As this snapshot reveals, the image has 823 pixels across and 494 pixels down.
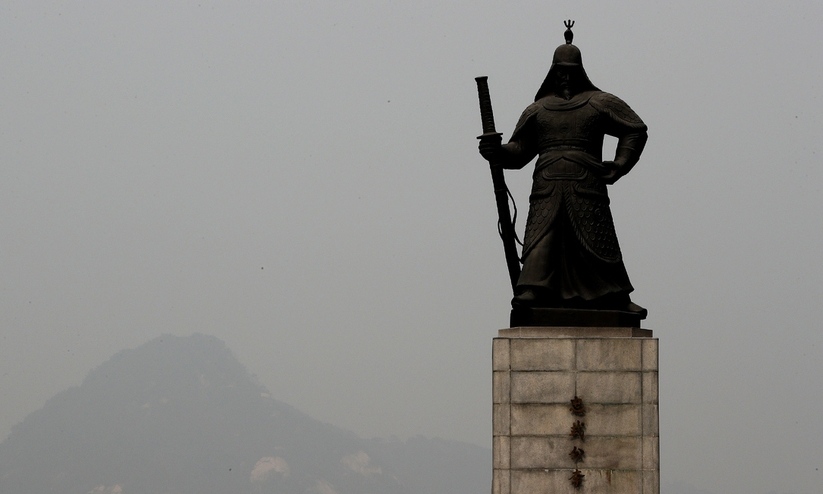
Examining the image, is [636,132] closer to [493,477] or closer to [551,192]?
[551,192]

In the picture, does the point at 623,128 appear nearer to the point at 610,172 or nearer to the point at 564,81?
the point at 610,172

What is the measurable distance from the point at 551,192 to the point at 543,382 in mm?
1644

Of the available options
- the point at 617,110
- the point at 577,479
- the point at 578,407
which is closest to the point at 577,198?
the point at 617,110

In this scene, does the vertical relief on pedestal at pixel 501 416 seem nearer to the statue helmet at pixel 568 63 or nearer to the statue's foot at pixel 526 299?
the statue's foot at pixel 526 299

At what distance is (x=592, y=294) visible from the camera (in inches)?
368

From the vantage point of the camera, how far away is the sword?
32.5 ft

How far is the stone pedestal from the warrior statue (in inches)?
18.3

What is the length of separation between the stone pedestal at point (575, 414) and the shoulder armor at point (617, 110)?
1.93m

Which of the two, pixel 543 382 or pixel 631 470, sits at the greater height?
pixel 543 382

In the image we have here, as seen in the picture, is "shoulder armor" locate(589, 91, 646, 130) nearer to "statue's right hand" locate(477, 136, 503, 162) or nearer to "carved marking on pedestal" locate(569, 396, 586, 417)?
"statue's right hand" locate(477, 136, 503, 162)

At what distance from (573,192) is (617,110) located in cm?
91

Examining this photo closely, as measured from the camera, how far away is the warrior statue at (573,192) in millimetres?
9398

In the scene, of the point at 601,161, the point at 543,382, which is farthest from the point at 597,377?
the point at 601,161

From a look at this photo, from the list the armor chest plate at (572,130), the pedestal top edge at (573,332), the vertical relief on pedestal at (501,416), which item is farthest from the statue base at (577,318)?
the armor chest plate at (572,130)
